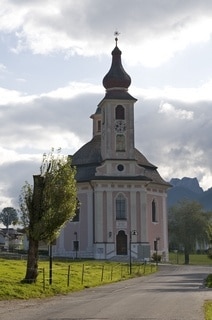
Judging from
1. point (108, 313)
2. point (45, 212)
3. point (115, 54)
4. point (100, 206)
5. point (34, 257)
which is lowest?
point (108, 313)

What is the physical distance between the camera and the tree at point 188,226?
87875 mm

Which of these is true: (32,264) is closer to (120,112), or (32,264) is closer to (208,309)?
(208,309)

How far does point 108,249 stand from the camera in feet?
244

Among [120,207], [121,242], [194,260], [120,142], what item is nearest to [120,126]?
[120,142]

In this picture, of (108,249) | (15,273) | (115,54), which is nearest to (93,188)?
(108,249)

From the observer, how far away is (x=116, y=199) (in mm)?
76562

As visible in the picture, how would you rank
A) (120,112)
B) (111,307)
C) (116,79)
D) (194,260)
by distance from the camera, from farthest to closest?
(194,260), (116,79), (120,112), (111,307)

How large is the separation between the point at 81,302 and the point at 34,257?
7.62 meters

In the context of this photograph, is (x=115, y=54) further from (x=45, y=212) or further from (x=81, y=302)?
(x=81, y=302)

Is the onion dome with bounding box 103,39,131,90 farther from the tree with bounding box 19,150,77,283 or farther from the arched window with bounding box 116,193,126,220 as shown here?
the tree with bounding box 19,150,77,283

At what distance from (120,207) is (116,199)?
3.82 ft

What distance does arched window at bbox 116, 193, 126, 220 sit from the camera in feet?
251

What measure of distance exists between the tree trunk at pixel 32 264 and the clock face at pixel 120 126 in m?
47.8

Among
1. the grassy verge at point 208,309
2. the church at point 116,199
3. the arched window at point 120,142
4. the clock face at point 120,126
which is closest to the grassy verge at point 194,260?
the church at point 116,199
